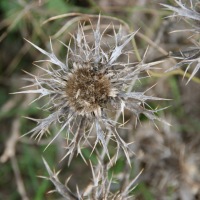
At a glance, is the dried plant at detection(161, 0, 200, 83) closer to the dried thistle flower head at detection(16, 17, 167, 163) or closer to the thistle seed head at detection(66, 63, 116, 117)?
the dried thistle flower head at detection(16, 17, 167, 163)

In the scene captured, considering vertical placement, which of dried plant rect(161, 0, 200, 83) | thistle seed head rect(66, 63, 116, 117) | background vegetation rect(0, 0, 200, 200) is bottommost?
background vegetation rect(0, 0, 200, 200)

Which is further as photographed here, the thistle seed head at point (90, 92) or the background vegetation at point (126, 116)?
the background vegetation at point (126, 116)

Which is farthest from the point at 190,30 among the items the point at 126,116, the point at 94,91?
the point at 126,116

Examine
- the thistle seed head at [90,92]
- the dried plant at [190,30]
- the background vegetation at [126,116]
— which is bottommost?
the background vegetation at [126,116]

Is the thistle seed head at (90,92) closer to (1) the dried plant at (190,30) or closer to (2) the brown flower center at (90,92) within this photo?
(2) the brown flower center at (90,92)

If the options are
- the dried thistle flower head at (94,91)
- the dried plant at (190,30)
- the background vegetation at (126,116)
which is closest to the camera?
the dried plant at (190,30)

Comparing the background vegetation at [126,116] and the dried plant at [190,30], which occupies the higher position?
the dried plant at [190,30]

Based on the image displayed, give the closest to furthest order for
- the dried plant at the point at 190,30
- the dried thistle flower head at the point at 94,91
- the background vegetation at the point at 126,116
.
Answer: the dried plant at the point at 190,30 → the dried thistle flower head at the point at 94,91 → the background vegetation at the point at 126,116

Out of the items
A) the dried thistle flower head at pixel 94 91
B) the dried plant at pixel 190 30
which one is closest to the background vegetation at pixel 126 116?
the dried thistle flower head at pixel 94 91

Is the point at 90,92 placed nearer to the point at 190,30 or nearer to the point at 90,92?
the point at 90,92

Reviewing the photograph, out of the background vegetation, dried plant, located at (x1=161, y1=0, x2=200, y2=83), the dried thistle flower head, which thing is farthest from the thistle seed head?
the background vegetation

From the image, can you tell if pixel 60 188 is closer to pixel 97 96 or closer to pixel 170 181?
pixel 97 96

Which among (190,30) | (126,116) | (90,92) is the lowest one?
(126,116)
